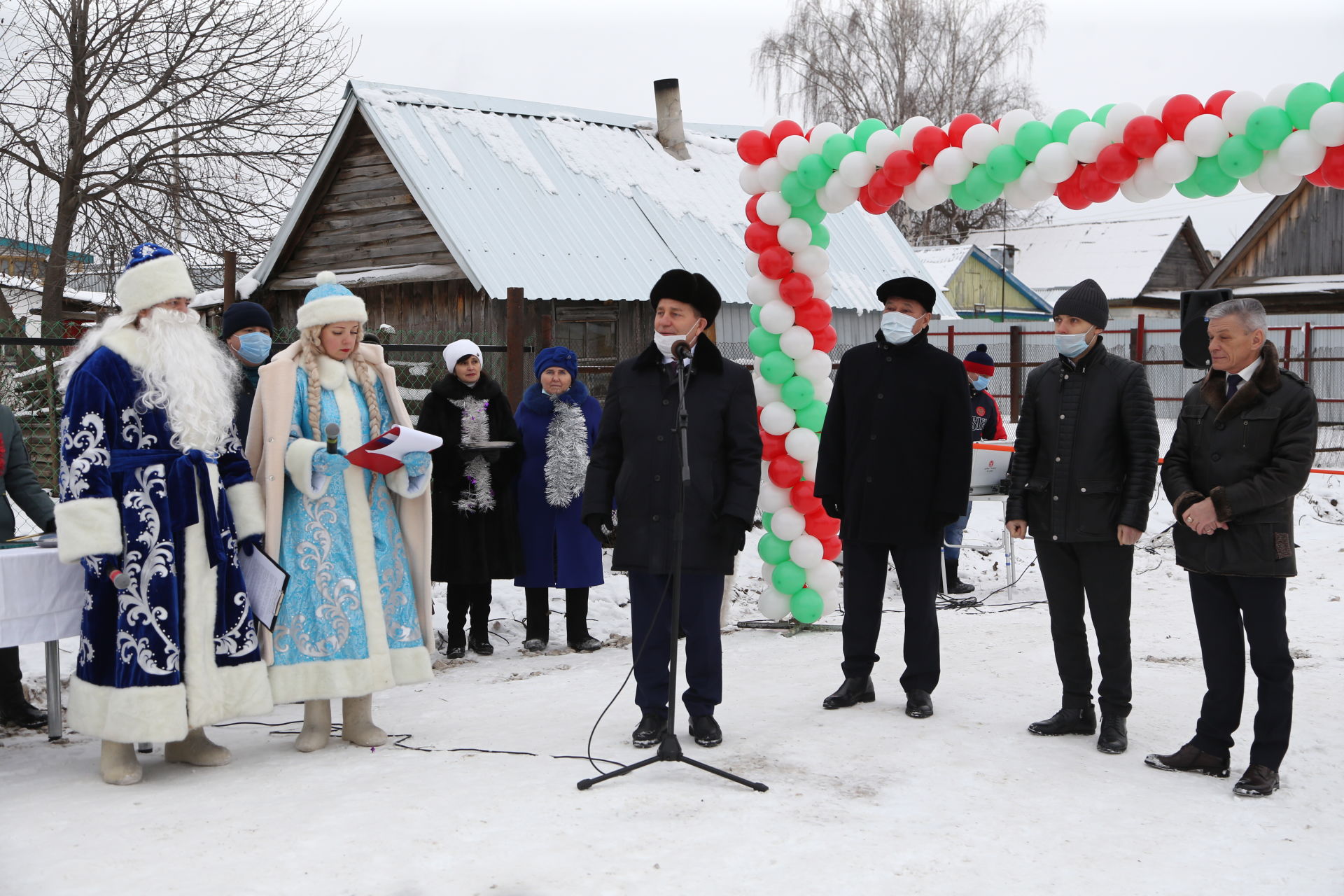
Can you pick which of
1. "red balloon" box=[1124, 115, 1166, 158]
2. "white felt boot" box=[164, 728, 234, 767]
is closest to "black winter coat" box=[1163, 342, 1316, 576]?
"red balloon" box=[1124, 115, 1166, 158]

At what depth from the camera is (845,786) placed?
14.3 feet

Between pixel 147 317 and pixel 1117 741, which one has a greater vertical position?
pixel 147 317

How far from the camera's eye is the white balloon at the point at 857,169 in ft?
21.8

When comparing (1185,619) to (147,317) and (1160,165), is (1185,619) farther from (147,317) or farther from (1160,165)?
(147,317)

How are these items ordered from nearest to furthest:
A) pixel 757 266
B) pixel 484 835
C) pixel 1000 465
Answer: pixel 484 835 < pixel 757 266 < pixel 1000 465

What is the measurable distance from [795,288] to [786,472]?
107cm

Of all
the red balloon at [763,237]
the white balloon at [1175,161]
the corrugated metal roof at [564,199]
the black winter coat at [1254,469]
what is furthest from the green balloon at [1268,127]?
the corrugated metal roof at [564,199]

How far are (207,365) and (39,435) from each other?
663cm

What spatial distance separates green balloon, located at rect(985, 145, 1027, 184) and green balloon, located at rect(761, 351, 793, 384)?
158 centimetres

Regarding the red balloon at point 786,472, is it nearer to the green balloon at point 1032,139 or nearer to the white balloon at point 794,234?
the white balloon at point 794,234

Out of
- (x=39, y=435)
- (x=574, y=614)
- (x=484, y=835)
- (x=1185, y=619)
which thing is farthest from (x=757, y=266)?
(x=39, y=435)

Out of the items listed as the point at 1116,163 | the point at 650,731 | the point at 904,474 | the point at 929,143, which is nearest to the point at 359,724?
the point at 650,731

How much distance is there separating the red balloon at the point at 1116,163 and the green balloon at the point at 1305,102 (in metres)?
0.74

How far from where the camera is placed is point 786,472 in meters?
7.03
